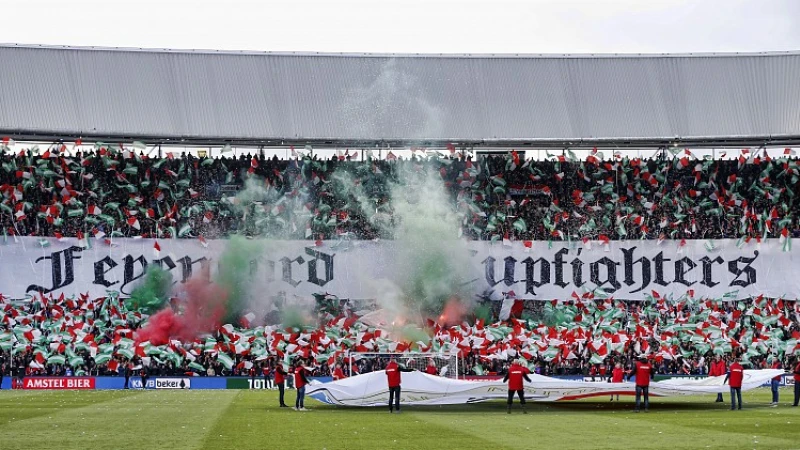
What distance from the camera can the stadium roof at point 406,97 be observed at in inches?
2229

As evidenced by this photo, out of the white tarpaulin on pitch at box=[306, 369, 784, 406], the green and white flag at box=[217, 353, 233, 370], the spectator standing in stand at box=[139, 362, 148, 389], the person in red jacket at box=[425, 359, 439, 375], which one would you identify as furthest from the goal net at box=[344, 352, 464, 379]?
the white tarpaulin on pitch at box=[306, 369, 784, 406]

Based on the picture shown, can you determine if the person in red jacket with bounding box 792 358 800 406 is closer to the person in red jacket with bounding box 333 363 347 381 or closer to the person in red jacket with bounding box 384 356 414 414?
the person in red jacket with bounding box 384 356 414 414

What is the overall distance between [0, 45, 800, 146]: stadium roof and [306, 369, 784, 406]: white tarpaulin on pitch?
2633 centimetres

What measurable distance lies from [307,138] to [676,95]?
19.8 metres

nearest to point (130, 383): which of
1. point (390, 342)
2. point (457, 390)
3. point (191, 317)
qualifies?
point (191, 317)

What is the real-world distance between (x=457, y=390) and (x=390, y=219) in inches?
968

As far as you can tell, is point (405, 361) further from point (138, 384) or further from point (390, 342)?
point (138, 384)

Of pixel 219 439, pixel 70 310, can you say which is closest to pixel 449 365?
pixel 70 310

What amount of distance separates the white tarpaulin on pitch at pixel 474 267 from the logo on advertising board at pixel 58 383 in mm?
6315

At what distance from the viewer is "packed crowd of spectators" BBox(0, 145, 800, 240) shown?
5328 centimetres

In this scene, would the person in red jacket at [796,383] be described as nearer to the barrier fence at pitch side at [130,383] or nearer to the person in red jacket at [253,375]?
the barrier fence at pitch side at [130,383]

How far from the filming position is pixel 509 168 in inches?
2240

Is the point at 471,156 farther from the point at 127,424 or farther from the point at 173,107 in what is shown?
the point at 127,424

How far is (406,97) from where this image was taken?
58.5 meters
